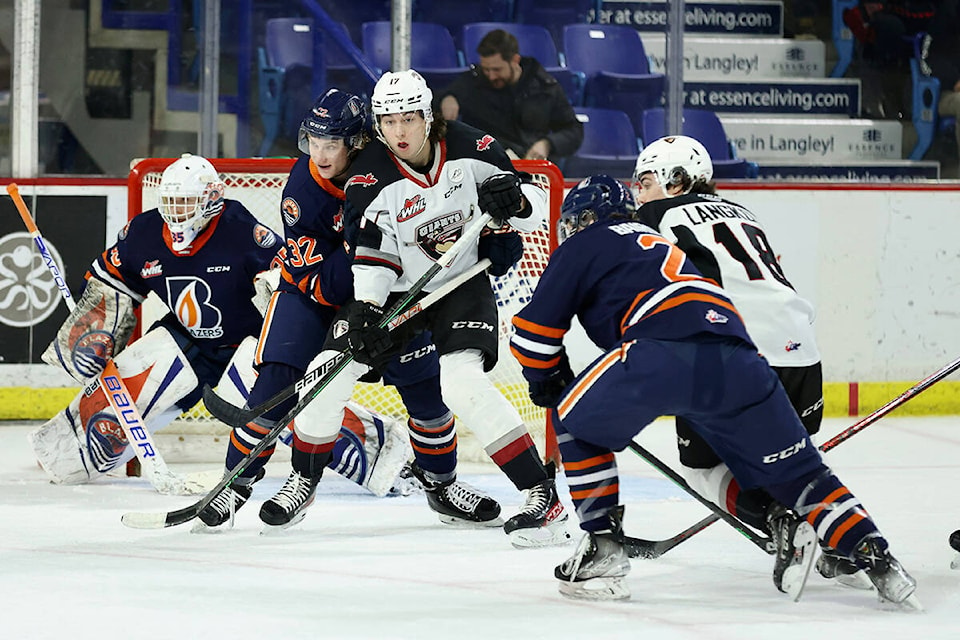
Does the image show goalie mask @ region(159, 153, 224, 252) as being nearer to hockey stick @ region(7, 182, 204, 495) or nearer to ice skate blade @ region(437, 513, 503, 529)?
hockey stick @ region(7, 182, 204, 495)

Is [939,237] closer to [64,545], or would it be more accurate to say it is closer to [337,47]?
[337,47]

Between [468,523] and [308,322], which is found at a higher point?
[308,322]

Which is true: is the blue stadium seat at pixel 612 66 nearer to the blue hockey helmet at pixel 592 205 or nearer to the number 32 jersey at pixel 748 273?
the number 32 jersey at pixel 748 273

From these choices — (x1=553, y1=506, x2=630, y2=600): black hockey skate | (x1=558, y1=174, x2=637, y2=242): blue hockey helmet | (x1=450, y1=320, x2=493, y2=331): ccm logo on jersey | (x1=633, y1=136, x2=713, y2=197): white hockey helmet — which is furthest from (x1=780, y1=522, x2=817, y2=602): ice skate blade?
(x1=450, y1=320, x2=493, y2=331): ccm logo on jersey

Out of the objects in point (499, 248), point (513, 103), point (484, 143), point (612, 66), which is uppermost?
point (612, 66)

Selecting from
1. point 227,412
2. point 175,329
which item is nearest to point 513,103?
point 175,329

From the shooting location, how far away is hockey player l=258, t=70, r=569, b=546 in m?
3.23

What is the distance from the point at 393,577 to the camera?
293 cm

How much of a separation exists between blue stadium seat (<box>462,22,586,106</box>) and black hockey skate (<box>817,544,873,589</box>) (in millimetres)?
3008

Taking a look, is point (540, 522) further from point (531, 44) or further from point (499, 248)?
point (531, 44)

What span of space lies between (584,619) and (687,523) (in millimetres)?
1060

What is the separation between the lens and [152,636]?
2396mm

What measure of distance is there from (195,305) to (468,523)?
102 centimetres

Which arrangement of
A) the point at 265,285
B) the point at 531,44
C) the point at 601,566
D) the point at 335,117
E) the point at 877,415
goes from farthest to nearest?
the point at 531,44 → the point at 265,285 → the point at 335,117 → the point at 877,415 → the point at 601,566
